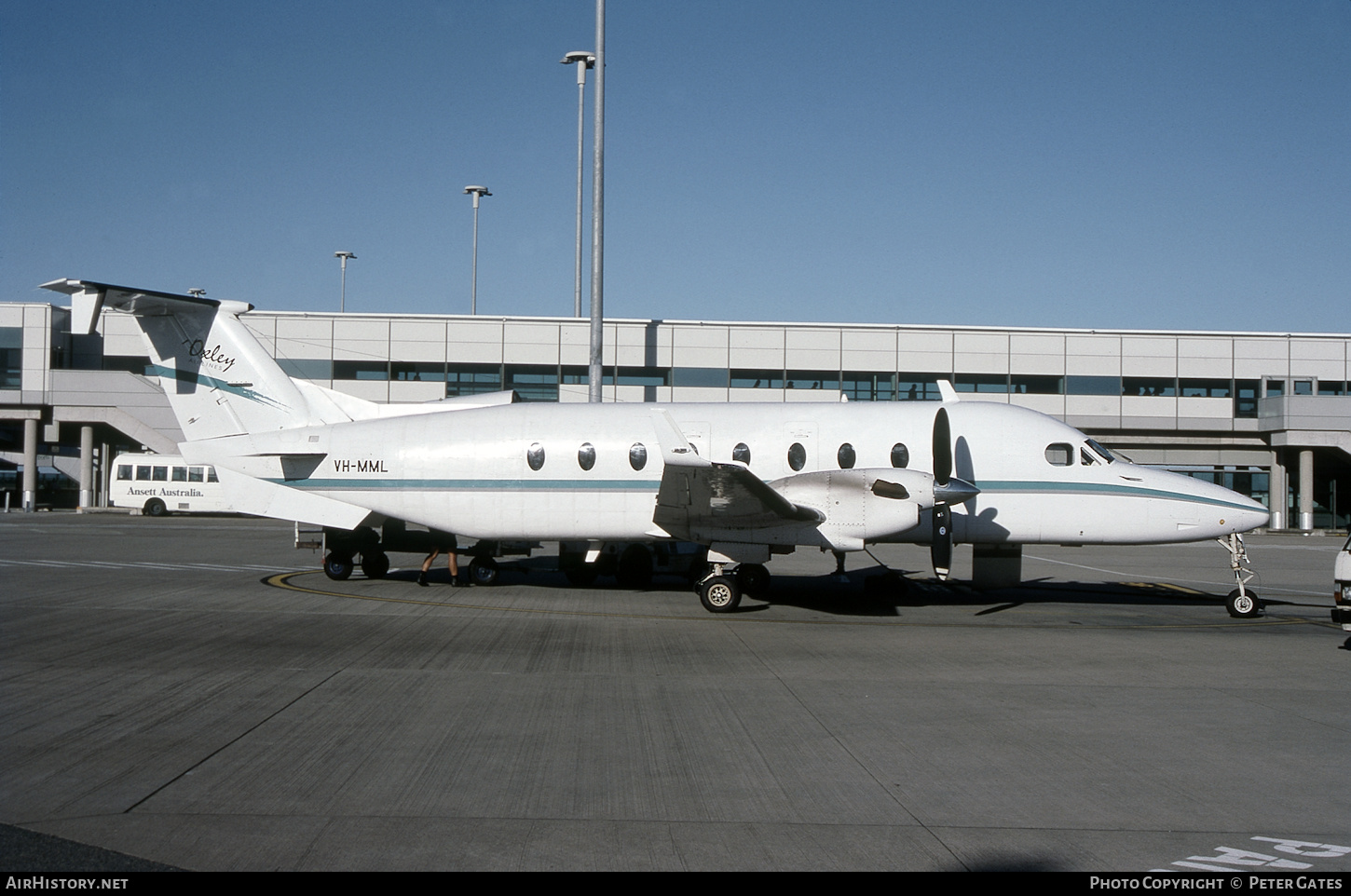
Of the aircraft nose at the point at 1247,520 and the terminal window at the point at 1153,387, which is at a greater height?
the terminal window at the point at 1153,387

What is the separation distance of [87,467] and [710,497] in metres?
Result: 48.3

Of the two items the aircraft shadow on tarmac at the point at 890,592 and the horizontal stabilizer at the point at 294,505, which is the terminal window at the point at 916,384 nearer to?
the aircraft shadow on tarmac at the point at 890,592

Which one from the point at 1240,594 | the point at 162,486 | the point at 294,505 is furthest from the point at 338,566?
the point at 162,486

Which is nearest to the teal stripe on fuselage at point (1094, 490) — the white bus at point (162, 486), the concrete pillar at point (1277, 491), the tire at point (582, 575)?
the tire at point (582, 575)

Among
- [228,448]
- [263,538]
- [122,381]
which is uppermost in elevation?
[122,381]

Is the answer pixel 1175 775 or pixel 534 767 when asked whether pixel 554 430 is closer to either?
→ pixel 534 767

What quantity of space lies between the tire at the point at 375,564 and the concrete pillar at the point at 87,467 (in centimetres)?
3816

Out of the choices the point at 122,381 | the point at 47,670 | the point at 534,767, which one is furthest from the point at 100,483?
the point at 534,767

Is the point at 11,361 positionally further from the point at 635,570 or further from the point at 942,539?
the point at 942,539

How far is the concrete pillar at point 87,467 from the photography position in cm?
5128

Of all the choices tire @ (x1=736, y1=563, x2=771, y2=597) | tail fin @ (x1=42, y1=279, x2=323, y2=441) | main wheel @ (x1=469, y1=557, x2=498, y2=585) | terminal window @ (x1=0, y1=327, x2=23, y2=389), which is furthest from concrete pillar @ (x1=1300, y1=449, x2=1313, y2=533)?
terminal window @ (x1=0, y1=327, x2=23, y2=389)
